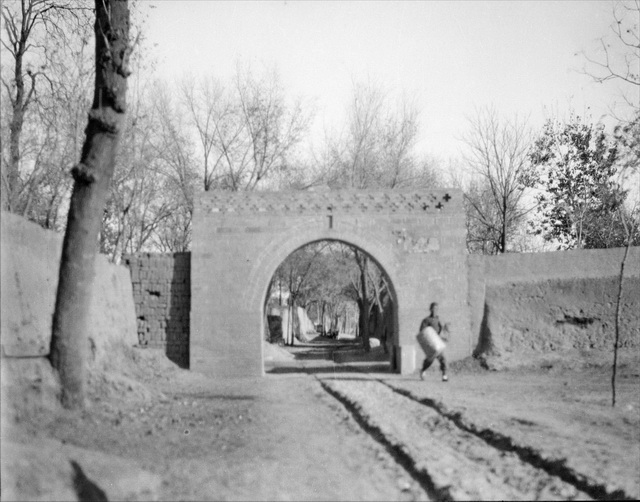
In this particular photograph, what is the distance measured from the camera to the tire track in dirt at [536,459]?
4453 mm

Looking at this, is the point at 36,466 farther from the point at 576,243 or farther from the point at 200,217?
the point at 576,243

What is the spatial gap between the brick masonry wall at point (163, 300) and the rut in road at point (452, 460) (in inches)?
300

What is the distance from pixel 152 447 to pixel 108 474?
1.37 metres

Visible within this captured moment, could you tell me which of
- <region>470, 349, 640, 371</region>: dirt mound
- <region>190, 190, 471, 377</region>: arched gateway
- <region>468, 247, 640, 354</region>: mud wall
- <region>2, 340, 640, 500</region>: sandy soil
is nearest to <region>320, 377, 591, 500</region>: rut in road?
<region>2, 340, 640, 500</region>: sandy soil

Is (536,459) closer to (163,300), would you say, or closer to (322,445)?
(322,445)

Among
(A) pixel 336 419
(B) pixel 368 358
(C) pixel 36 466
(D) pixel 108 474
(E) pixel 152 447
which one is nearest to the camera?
(C) pixel 36 466

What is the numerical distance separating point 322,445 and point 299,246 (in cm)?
912

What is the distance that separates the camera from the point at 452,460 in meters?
5.34

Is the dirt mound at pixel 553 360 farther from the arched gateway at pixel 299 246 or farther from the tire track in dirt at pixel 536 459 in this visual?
the tire track in dirt at pixel 536 459

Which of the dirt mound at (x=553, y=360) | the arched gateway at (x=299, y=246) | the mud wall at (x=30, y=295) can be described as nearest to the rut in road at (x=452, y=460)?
the mud wall at (x=30, y=295)

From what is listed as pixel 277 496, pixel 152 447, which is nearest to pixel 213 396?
pixel 152 447

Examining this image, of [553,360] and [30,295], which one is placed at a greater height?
[30,295]

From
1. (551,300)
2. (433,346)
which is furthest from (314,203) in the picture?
(551,300)

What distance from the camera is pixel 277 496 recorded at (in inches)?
178
